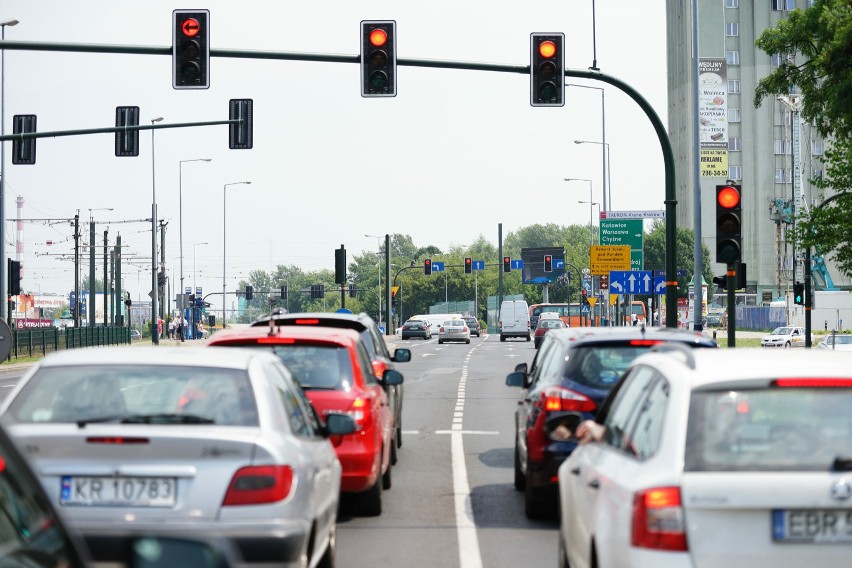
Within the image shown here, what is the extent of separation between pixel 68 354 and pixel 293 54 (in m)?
13.0

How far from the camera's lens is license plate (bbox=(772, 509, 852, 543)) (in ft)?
17.1

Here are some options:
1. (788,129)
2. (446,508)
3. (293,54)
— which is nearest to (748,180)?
(788,129)

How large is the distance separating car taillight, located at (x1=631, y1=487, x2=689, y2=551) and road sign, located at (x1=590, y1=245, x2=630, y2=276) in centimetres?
5217

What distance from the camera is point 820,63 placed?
1266 inches

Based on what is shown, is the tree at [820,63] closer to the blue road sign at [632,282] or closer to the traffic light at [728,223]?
the blue road sign at [632,282]

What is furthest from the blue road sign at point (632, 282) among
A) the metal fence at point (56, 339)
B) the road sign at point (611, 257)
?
the metal fence at point (56, 339)

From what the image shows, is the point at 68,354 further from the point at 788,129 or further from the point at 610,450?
the point at 788,129

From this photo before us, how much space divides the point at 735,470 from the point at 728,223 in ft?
45.2

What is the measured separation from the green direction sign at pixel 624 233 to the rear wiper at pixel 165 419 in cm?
5296

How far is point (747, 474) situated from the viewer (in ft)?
17.3

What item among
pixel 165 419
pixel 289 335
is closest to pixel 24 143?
pixel 289 335

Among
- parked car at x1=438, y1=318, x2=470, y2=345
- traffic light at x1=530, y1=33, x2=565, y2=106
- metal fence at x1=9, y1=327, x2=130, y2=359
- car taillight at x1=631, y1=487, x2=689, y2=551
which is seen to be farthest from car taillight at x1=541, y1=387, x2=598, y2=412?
parked car at x1=438, y1=318, x2=470, y2=345

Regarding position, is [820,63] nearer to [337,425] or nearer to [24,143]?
[24,143]

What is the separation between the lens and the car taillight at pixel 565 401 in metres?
10.8
